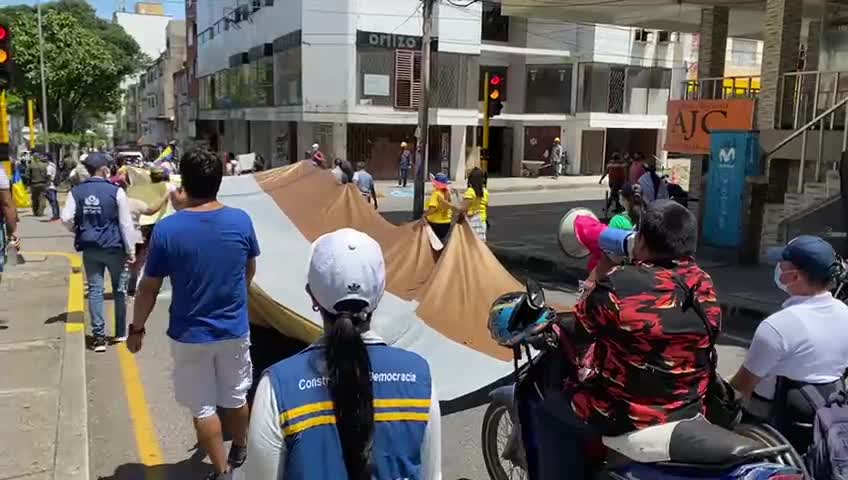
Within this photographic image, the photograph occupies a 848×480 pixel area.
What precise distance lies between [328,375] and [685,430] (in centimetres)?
140

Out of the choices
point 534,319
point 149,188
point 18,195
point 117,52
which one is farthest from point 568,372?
point 117,52

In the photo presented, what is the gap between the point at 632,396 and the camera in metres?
2.74

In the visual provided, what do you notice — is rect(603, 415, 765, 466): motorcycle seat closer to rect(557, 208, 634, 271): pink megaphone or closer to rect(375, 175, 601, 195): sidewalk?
rect(557, 208, 634, 271): pink megaphone

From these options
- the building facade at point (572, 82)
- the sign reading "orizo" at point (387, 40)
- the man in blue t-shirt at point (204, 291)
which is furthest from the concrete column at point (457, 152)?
the man in blue t-shirt at point (204, 291)

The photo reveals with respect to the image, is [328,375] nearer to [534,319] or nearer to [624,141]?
[534,319]

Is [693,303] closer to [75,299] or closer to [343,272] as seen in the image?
[343,272]

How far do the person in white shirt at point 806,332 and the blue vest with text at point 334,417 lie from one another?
6.06ft

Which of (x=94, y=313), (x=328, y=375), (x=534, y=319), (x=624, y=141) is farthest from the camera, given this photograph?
(x=624, y=141)

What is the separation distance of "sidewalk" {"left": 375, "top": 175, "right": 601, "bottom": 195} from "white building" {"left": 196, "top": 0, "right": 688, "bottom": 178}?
53.6 inches

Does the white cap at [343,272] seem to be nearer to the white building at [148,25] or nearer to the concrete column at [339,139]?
the concrete column at [339,139]

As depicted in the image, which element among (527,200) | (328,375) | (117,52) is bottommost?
(527,200)

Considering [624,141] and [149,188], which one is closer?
[149,188]

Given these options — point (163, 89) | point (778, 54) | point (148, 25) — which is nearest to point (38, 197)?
point (778, 54)

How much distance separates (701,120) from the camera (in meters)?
14.9
